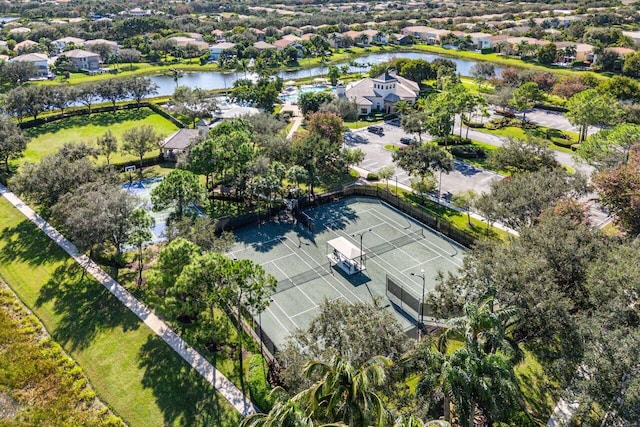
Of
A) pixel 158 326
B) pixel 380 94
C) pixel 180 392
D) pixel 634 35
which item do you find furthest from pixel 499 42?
pixel 180 392

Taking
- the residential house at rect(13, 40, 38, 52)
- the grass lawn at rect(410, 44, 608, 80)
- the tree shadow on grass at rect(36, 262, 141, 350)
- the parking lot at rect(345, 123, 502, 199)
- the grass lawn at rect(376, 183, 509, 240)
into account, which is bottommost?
the grass lawn at rect(410, 44, 608, 80)

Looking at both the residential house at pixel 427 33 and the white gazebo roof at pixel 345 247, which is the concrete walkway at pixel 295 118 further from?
the residential house at pixel 427 33

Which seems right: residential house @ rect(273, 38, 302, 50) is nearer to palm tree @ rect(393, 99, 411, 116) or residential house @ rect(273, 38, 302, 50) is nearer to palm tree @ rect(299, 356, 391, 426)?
palm tree @ rect(393, 99, 411, 116)

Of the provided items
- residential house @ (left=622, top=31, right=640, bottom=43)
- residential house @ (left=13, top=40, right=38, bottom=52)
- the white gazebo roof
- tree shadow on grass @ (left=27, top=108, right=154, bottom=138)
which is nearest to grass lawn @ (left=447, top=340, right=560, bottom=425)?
the white gazebo roof

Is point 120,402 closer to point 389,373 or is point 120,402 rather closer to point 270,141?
point 389,373

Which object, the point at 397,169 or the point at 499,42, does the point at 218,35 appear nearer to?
the point at 499,42

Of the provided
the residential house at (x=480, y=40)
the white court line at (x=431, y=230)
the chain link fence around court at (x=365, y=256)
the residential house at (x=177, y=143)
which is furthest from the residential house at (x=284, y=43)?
the chain link fence around court at (x=365, y=256)

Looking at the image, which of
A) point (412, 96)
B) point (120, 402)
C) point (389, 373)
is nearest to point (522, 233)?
point (389, 373)
